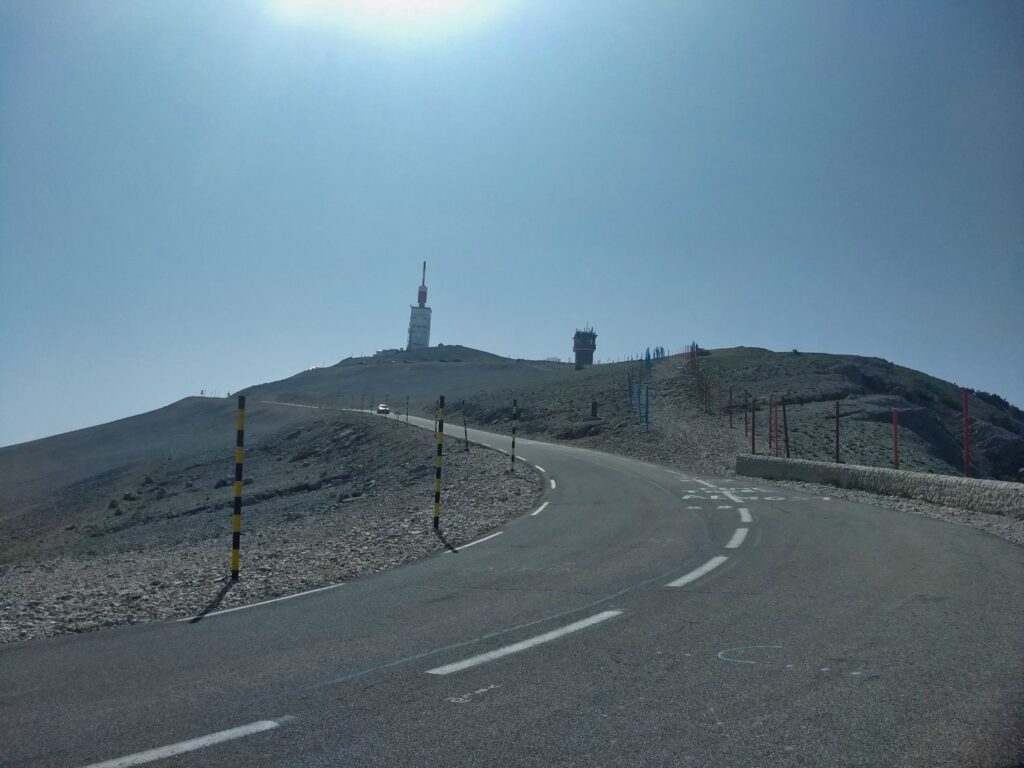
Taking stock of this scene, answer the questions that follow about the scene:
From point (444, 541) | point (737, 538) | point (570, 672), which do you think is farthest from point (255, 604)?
point (737, 538)

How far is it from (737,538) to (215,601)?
7.20 metres

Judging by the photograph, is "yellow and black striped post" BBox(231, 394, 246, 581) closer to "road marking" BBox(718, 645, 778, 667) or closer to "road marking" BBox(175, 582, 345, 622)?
"road marking" BBox(175, 582, 345, 622)

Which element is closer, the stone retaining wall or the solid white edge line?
the stone retaining wall

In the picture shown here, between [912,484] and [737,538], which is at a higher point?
[912,484]

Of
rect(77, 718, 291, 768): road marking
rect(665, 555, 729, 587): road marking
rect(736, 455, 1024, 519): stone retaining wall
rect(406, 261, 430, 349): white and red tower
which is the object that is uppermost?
rect(406, 261, 430, 349): white and red tower

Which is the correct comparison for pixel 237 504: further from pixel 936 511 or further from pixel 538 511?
pixel 936 511

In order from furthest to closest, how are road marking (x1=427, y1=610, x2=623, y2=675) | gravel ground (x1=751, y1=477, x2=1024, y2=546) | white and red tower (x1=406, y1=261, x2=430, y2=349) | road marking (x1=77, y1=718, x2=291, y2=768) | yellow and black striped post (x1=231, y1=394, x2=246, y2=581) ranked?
white and red tower (x1=406, y1=261, x2=430, y2=349) < gravel ground (x1=751, y1=477, x2=1024, y2=546) < yellow and black striped post (x1=231, y1=394, x2=246, y2=581) < road marking (x1=427, y1=610, x2=623, y2=675) < road marking (x1=77, y1=718, x2=291, y2=768)

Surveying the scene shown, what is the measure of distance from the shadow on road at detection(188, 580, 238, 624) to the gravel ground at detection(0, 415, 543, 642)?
0.05 metres

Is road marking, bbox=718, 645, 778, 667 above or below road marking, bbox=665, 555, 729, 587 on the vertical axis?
below

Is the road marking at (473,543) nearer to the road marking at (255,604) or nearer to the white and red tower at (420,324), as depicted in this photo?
the road marking at (255,604)

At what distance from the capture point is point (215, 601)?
8867mm

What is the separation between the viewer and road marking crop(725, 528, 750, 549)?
11659mm

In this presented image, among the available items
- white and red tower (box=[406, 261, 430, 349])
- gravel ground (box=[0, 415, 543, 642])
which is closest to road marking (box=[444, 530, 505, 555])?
gravel ground (box=[0, 415, 543, 642])

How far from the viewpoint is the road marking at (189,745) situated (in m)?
4.25
